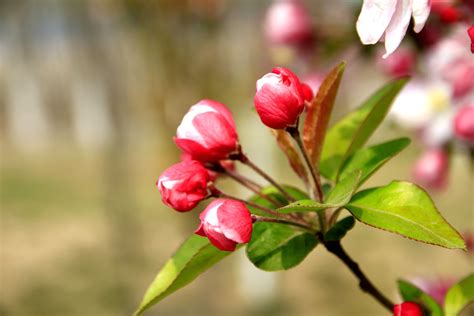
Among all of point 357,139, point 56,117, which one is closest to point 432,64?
point 357,139

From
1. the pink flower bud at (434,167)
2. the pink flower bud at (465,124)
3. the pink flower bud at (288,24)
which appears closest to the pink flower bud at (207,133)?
the pink flower bud at (465,124)

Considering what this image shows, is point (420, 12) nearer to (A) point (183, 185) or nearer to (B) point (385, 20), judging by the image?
(B) point (385, 20)

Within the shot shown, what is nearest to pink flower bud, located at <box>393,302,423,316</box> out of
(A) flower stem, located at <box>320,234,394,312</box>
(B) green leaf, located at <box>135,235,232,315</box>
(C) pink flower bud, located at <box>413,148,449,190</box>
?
(A) flower stem, located at <box>320,234,394,312</box>

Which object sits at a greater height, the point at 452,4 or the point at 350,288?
the point at 452,4

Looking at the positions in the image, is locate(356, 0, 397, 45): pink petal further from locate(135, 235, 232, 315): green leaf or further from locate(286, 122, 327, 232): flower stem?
locate(135, 235, 232, 315): green leaf

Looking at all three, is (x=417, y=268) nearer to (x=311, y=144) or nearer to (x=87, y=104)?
(x=311, y=144)
